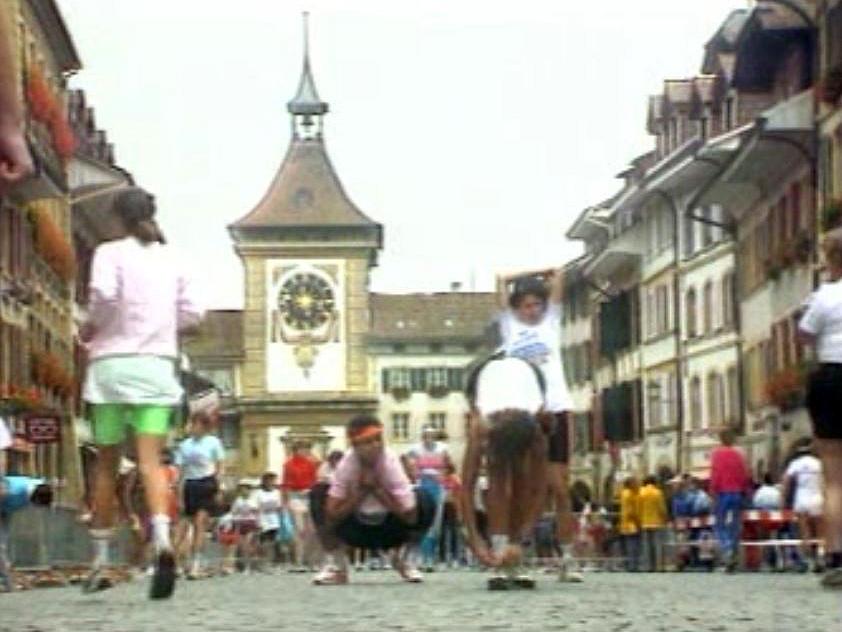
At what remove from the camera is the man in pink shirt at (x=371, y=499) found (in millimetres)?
18469

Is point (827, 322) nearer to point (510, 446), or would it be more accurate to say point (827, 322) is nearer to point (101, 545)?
point (510, 446)

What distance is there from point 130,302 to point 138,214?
1.32 ft

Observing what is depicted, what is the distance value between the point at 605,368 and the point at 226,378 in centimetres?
8387

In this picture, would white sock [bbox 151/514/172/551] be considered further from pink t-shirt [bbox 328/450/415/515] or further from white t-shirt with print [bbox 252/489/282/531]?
white t-shirt with print [bbox 252/489/282/531]

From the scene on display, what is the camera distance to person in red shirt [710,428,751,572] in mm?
31078

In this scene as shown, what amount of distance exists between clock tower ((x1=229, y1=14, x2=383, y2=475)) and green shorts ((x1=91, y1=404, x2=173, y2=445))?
6004 inches

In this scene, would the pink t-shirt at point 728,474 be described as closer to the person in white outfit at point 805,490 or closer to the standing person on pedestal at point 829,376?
the person in white outfit at point 805,490

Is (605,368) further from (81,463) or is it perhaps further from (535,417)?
(535,417)

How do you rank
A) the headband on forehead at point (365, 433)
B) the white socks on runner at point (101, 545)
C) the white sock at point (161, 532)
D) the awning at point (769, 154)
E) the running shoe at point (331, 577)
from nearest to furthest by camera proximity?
the white sock at point (161, 532) < the white socks on runner at point (101, 545) < the headband on forehead at point (365, 433) < the running shoe at point (331, 577) < the awning at point (769, 154)

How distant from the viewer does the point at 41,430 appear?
4069 centimetres

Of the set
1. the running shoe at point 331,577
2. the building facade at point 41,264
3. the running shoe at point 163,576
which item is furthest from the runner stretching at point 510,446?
the building facade at point 41,264

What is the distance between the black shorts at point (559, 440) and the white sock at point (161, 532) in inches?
122

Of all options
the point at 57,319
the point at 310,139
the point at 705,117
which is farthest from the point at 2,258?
the point at 310,139

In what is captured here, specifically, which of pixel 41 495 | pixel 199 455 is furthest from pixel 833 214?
pixel 41 495
